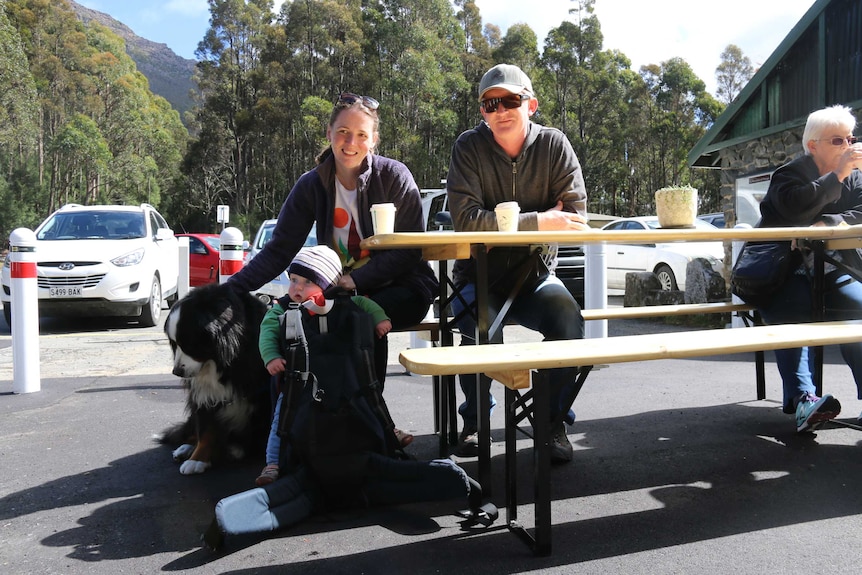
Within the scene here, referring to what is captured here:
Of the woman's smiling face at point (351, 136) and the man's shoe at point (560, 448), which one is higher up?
the woman's smiling face at point (351, 136)

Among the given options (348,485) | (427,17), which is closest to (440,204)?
(348,485)

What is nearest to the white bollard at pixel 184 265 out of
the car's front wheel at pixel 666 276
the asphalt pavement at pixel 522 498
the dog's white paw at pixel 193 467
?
the asphalt pavement at pixel 522 498

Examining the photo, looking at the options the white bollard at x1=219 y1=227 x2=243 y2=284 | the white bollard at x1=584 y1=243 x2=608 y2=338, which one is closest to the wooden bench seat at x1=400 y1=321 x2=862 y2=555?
the white bollard at x1=584 y1=243 x2=608 y2=338

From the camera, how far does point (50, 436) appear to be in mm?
3846

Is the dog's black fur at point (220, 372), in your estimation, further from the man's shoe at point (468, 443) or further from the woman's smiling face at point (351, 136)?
the man's shoe at point (468, 443)

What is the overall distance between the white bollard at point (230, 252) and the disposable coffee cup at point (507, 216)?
3.12 m

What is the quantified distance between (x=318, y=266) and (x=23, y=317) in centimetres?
337

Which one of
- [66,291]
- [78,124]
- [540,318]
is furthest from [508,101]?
[78,124]

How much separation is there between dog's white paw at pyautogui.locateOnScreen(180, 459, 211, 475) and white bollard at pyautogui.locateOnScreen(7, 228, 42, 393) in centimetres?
250

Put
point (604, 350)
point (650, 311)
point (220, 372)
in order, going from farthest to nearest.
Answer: point (650, 311) < point (220, 372) < point (604, 350)

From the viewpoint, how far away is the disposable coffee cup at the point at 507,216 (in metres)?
2.86

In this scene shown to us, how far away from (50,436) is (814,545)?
3831 mm

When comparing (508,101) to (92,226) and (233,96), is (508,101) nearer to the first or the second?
(92,226)

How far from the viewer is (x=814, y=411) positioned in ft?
10.9
